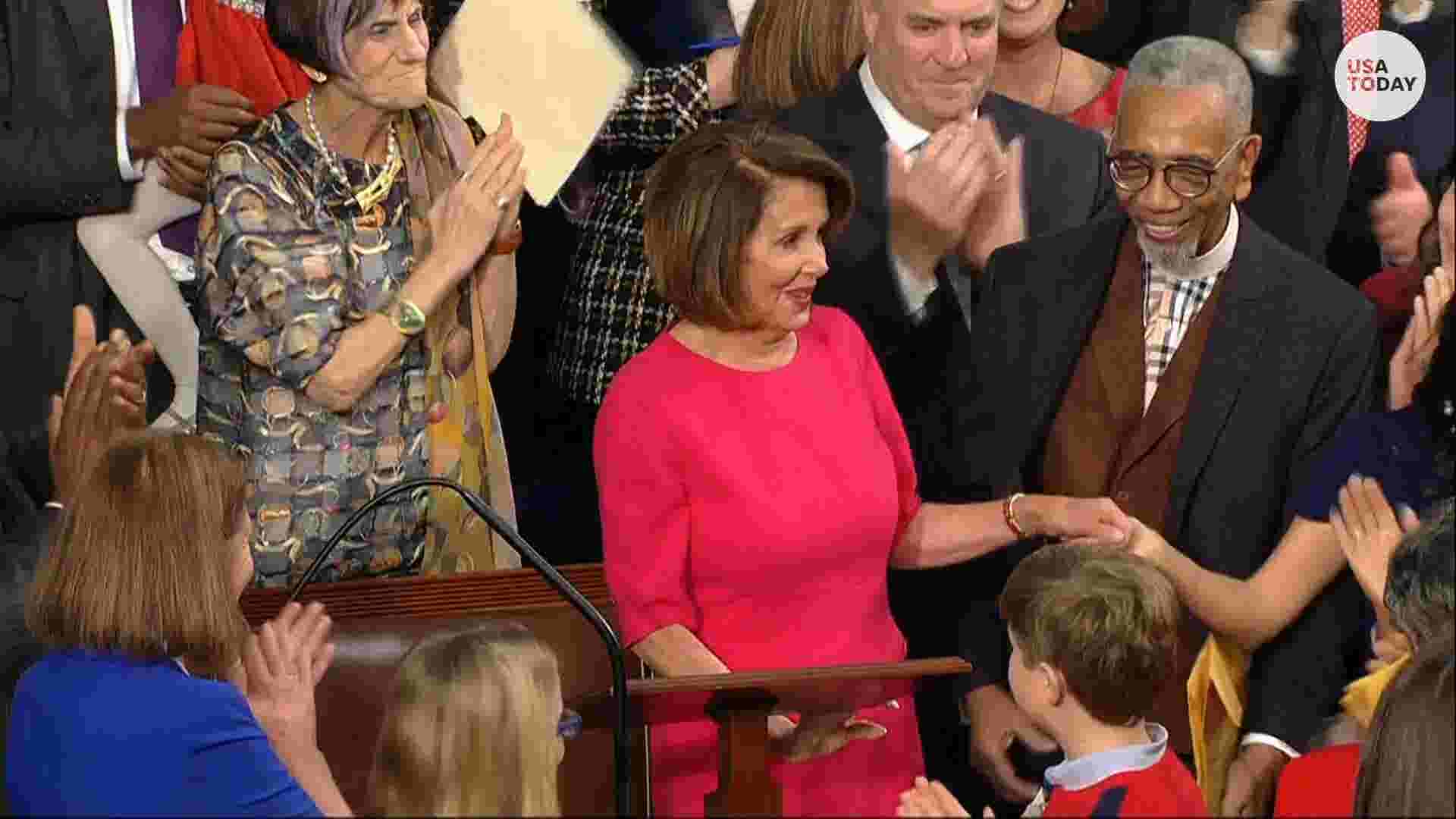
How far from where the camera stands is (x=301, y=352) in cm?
516

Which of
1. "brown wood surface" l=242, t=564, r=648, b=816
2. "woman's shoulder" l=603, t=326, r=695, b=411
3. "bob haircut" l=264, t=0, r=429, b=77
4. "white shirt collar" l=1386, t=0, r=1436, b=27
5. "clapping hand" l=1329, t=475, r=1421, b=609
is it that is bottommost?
"brown wood surface" l=242, t=564, r=648, b=816

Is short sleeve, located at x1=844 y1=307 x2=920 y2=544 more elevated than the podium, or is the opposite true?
short sleeve, located at x1=844 y1=307 x2=920 y2=544

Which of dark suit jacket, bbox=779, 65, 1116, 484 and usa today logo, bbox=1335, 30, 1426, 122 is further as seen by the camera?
usa today logo, bbox=1335, 30, 1426, 122

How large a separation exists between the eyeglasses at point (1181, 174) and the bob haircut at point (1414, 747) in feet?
5.12

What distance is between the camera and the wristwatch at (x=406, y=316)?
5223mm

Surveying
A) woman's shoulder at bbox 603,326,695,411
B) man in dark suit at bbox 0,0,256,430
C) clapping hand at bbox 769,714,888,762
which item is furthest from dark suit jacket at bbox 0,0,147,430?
clapping hand at bbox 769,714,888,762

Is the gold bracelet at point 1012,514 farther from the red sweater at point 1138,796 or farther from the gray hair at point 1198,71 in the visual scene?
the red sweater at point 1138,796

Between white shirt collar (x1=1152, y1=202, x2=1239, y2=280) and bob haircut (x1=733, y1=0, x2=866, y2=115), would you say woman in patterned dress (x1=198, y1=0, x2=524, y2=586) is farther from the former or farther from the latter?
white shirt collar (x1=1152, y1=202, x2=1239, y2=280)

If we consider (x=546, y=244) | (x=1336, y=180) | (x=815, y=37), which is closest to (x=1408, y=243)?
(x=1336, y=180)

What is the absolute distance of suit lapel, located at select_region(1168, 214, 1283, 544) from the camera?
5.17 meters

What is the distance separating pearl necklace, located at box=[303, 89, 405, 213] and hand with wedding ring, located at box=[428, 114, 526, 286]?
0.42ft

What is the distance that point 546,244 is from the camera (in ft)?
18.0

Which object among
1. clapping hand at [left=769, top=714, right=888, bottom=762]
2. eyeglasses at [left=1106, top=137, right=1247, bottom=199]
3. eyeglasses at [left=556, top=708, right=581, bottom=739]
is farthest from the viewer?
eyeglasses at [left=1106, top=137, right=1247, bottom=199]

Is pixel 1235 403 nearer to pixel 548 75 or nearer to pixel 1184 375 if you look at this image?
pixel 1184 375
